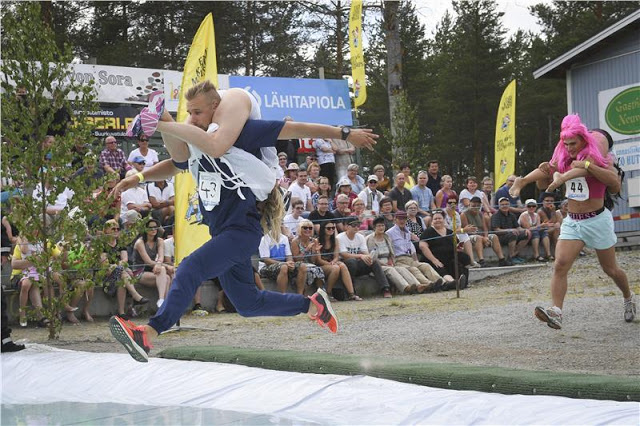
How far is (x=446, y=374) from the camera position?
4973mm

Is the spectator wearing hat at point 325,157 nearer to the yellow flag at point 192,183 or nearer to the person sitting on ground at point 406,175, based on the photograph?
the person sitting on ground at point 406,175

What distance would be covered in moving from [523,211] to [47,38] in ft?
30.4

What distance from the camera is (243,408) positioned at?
5035 millimetres

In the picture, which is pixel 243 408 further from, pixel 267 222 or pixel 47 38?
pixel 47 38

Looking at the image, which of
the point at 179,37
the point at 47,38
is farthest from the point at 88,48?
the point at 47,38

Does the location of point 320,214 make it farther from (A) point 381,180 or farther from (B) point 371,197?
(A) point 381,180

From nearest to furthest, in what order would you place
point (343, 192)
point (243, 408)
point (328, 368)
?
point (243, 408) → point (328, 368) → point (343, 192)

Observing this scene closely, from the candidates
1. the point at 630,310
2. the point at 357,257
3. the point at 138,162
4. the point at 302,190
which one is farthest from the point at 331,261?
the point at 630,310

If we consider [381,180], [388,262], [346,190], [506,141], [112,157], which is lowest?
[388,262]

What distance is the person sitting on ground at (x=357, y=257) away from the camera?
12.2 m

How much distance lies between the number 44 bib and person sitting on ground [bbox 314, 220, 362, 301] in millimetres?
4803

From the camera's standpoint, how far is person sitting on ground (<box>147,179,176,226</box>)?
1200cm

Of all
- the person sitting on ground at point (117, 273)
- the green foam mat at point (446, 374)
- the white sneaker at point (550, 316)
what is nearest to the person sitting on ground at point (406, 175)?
the person sitting on ground at point (117, 273)

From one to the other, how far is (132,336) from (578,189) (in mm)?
4354
